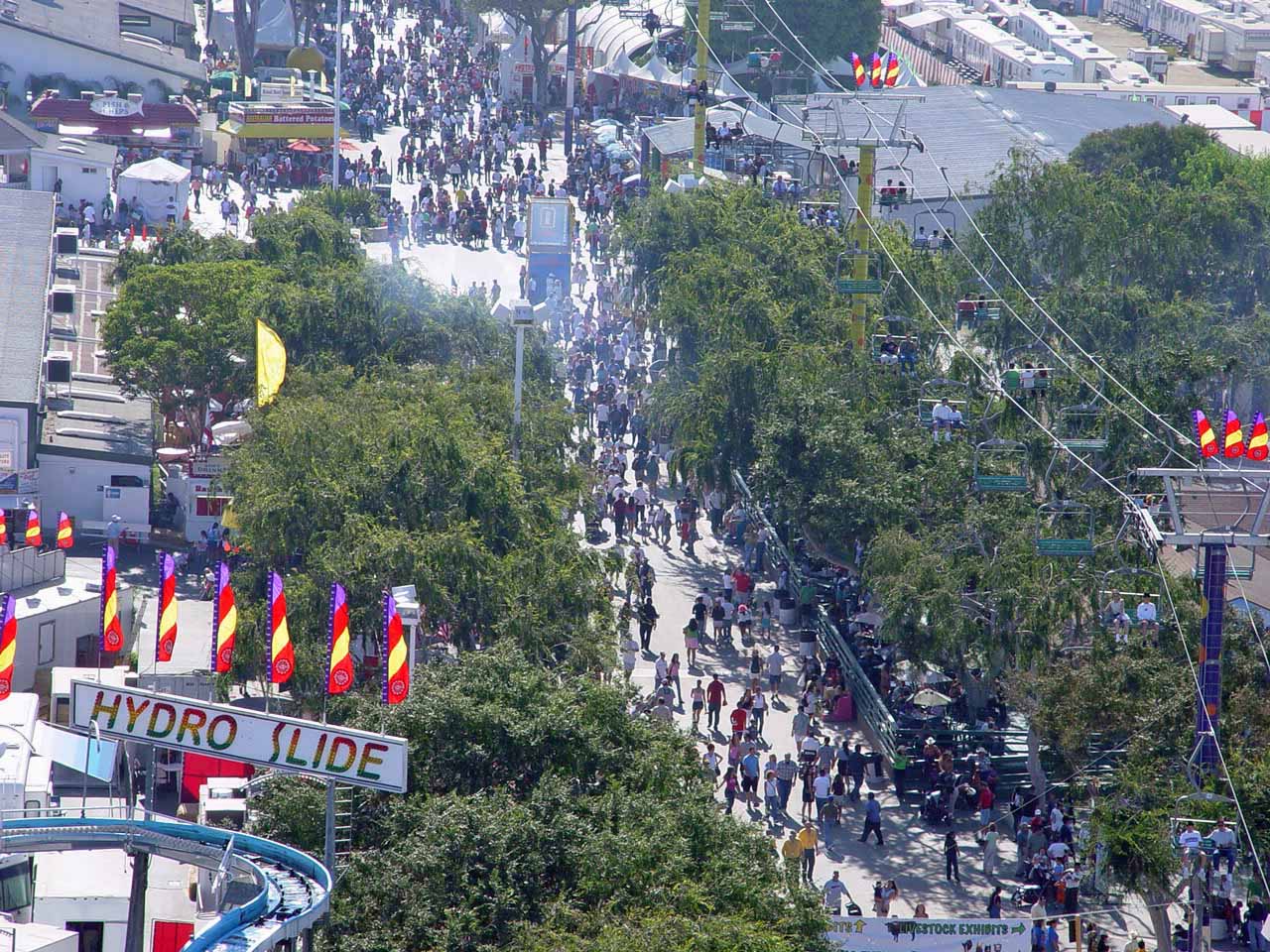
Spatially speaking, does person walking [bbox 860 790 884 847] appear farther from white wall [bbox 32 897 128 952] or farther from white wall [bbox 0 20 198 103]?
white wall [bbox 0 20 198 103]

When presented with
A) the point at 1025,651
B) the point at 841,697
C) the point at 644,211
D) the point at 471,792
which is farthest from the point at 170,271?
the point at 471,792

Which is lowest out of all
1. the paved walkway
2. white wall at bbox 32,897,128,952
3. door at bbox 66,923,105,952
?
the paved walkway

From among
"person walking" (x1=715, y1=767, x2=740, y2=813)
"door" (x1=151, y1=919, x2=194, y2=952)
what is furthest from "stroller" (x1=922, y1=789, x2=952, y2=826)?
"door" (x1=151, y1=919, x2=194, y2=952)

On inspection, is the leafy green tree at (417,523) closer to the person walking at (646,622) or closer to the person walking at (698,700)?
the person walking at (646,622)

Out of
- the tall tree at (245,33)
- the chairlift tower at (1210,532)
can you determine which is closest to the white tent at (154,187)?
the tall tree at (245,33)

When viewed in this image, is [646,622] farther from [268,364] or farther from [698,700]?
[268,364]

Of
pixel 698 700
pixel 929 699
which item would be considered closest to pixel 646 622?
pixel 698 700
